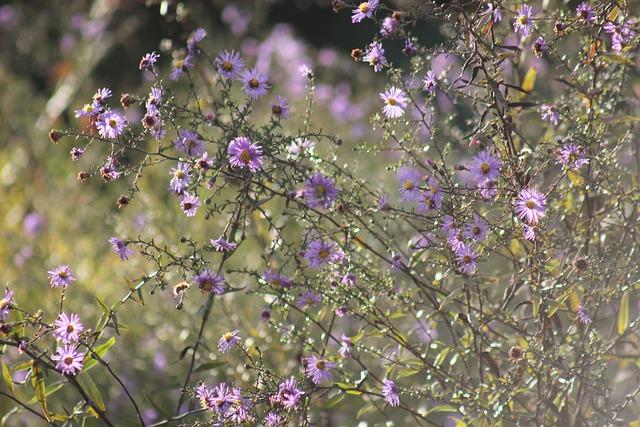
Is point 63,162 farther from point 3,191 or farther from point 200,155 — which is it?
point 200,155

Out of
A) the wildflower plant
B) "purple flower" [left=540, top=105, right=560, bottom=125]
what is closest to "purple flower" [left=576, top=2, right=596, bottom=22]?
the wildflower plant

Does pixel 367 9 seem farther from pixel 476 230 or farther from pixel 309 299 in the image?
pixel 309 299

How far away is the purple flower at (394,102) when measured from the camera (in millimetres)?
1232

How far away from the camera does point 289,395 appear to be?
112cm

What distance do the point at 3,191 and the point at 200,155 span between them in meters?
2.50

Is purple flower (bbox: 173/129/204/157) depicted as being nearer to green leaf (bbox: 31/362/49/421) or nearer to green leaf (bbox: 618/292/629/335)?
green leaf (bbox: 31/362/49/421)

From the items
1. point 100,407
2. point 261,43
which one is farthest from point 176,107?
point 261,43

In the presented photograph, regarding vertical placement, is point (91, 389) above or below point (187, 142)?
below

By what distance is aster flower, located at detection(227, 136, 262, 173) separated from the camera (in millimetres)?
1103

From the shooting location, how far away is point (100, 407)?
1.23m

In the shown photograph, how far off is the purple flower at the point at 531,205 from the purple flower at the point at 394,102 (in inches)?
10.7

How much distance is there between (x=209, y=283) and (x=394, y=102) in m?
0.43

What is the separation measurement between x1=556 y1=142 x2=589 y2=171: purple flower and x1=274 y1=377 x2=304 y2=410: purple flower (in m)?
0.52

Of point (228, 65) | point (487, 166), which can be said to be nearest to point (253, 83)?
point (228, 65)
